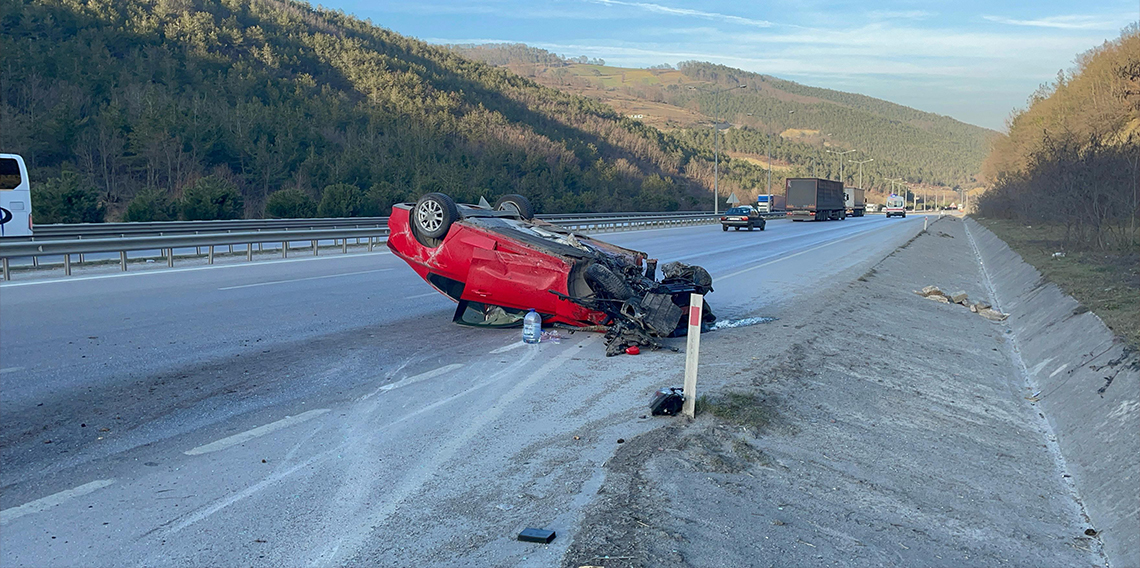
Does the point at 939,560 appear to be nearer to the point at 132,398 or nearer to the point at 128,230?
the point at 132,398

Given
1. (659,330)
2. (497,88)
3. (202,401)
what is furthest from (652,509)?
(497,88)

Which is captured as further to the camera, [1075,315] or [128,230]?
[128,230]

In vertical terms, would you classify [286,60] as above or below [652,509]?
above

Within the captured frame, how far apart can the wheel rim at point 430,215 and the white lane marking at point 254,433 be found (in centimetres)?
420

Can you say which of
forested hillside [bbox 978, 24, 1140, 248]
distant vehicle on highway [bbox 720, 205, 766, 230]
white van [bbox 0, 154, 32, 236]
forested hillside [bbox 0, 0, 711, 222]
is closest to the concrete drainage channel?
forested hillside [bbox 978, 24, 1140, 248]

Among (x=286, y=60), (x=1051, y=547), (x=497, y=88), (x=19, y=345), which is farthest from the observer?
(x=497, y=88)

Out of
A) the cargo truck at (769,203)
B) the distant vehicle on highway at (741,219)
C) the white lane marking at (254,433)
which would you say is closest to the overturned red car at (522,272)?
the white lane marking at (254,433)

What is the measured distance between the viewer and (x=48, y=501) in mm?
5039

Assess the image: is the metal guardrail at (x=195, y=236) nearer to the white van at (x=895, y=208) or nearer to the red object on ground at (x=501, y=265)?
the red object on ground at (x=501, y=265)

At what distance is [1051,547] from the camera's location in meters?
5.49

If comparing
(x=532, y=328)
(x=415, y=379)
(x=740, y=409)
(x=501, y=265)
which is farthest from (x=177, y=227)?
(x=740, y=409)

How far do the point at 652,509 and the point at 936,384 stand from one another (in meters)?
6.70

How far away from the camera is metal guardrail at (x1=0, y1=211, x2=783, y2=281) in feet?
57.8

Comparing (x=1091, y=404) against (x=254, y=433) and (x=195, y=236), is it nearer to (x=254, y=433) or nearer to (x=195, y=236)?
(x=254, y=433)
